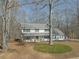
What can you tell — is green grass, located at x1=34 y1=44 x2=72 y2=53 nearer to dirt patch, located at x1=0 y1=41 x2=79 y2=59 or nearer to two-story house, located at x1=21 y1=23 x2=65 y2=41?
dirt patch, located at x1=0 y1=41 x2=79 y2=59

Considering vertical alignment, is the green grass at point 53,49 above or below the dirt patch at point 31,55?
above

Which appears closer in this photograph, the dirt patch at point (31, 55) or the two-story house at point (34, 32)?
the dirt patch at point (31, 55)

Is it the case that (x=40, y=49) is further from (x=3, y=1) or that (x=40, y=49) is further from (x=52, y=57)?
(x=3, y=1)

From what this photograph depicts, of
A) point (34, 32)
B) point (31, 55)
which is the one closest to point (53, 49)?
point (31, 55)

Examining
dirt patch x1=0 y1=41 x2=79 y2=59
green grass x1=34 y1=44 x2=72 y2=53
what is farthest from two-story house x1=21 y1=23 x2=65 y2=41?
dirt patch x1=0 y1=41 x2=79 y2=59

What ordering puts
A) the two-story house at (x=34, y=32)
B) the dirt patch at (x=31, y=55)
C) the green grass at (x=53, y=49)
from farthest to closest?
the two-story house at (x=34, y=32), the green grass at (x=53, y=49), the dirt patch at (x=31, y=55)

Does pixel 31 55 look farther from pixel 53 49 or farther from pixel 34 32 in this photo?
pixel 34 32

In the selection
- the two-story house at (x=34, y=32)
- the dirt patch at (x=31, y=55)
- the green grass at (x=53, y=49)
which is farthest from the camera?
the two-story house at (x=34, y=32)

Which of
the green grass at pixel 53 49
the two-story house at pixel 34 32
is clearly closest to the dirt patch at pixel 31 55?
the green grass at pixel 53 49

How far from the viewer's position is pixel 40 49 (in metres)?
21.6

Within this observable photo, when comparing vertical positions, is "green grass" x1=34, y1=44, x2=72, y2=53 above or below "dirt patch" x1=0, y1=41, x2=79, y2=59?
above

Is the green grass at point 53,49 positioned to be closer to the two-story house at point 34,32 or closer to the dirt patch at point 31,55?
the dirt patch at point 31,55

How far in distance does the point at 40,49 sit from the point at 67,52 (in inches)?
110

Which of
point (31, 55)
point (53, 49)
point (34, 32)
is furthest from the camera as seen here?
point (34, 32)
